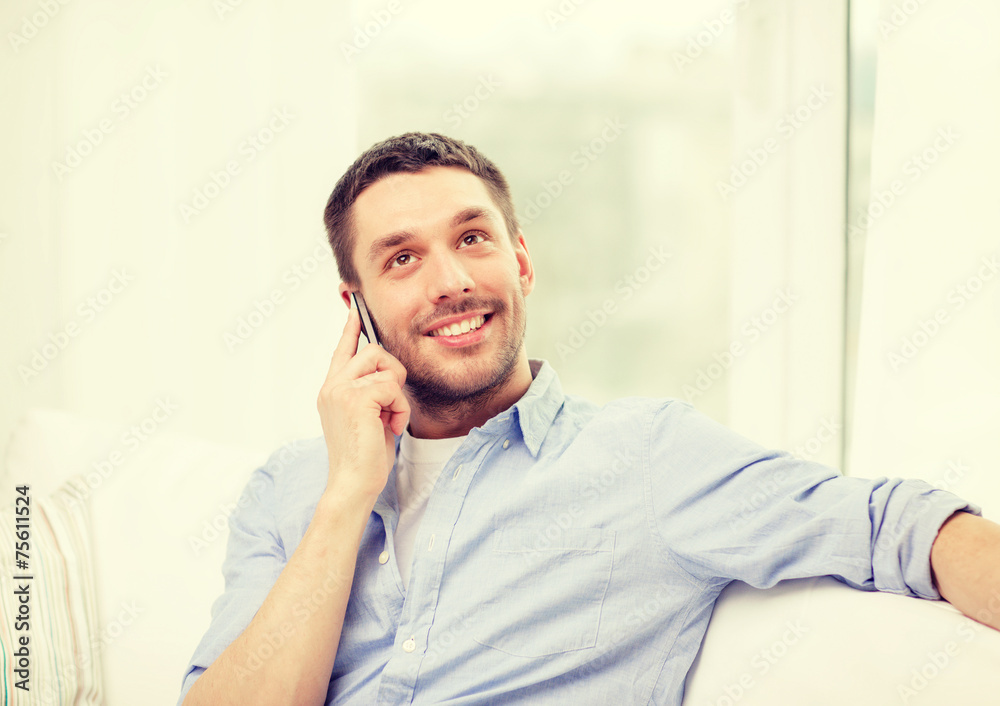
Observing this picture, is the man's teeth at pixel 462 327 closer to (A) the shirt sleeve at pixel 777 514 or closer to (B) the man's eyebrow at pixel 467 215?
(B) the man's eyebrow at pixel 467 215

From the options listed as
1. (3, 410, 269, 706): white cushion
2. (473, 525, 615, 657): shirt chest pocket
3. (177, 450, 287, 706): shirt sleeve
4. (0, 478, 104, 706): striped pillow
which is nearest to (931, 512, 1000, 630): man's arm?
(473, 525, 615, 657): shirt chest pocket

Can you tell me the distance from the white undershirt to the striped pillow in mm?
768

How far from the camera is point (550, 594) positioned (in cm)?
108

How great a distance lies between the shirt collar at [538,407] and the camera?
1248mm

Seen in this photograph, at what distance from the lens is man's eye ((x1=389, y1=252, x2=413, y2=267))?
1362 mm

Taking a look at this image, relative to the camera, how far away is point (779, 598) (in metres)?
0.98

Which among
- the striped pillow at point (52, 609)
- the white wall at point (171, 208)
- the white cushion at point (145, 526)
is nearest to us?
the striped pillow at point (52, 609)

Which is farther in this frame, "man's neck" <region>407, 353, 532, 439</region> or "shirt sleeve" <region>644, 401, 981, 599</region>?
"man's neck" <region>407, 353, 532, 439</region>

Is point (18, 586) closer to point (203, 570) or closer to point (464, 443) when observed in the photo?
point (203, 570)

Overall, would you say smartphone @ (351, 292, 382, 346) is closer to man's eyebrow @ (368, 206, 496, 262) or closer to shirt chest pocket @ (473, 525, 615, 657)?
man's eyebrow @ (368, 206, 496, 262)

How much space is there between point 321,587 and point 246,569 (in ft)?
0.81

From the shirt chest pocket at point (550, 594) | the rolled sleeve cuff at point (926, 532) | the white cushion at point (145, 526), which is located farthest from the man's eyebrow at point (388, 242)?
the rolled sleeve cuff at point (926, 532)

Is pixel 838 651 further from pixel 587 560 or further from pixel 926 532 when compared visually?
pixel 587 560

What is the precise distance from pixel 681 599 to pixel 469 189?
2.65 feet
